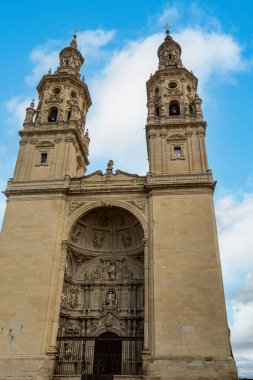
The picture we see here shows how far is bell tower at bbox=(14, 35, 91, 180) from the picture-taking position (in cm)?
2409

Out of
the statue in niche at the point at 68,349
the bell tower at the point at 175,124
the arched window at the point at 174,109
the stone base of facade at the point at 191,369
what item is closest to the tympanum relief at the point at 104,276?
the statue in niche at the point at 68,349

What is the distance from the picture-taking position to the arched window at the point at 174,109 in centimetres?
2682

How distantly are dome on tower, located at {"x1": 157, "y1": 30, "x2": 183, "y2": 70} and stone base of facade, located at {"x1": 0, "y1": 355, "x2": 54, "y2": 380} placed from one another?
2422 cm

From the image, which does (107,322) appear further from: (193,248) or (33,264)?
(193,248)

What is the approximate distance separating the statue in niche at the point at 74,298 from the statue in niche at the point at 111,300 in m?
1.84

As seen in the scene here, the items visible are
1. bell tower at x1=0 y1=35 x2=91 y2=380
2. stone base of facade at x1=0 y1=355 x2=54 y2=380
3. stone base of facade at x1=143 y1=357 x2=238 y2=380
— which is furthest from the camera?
bell tower at x1=0 y1=35 x2=91 y2=380

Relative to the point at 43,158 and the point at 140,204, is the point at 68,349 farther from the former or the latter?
the point at 43,158

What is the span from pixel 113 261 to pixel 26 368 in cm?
812

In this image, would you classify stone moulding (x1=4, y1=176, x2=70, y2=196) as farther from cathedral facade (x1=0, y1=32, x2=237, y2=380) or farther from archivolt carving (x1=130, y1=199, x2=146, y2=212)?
archivolt carving (x1=130, y1=199, x2=146, y2=212)

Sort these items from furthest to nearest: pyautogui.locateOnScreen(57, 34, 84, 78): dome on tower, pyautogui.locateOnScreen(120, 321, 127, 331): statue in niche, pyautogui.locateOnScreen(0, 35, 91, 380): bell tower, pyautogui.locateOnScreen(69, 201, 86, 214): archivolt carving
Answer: pyautogui.locateOnScreen(57, 34, 84, 78): dome on tower
pyautogui.locateOnScreen(69, 201, 86, 214): archivolt carving
pyautogui.locateOnScreen(120, 321, 127, 331): statue in niche
pyautogui.locateOnScreen(0, 35, 91, 380): bell tower

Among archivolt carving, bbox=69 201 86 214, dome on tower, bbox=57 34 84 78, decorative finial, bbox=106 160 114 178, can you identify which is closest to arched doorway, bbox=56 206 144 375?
archivolt carving, bbox=69 201 86 214

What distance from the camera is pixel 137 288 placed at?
21859 millimetres

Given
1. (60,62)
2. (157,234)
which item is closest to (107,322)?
(157,234)

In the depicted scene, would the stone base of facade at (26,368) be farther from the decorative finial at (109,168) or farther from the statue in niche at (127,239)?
the decorative finial at (109,168)
